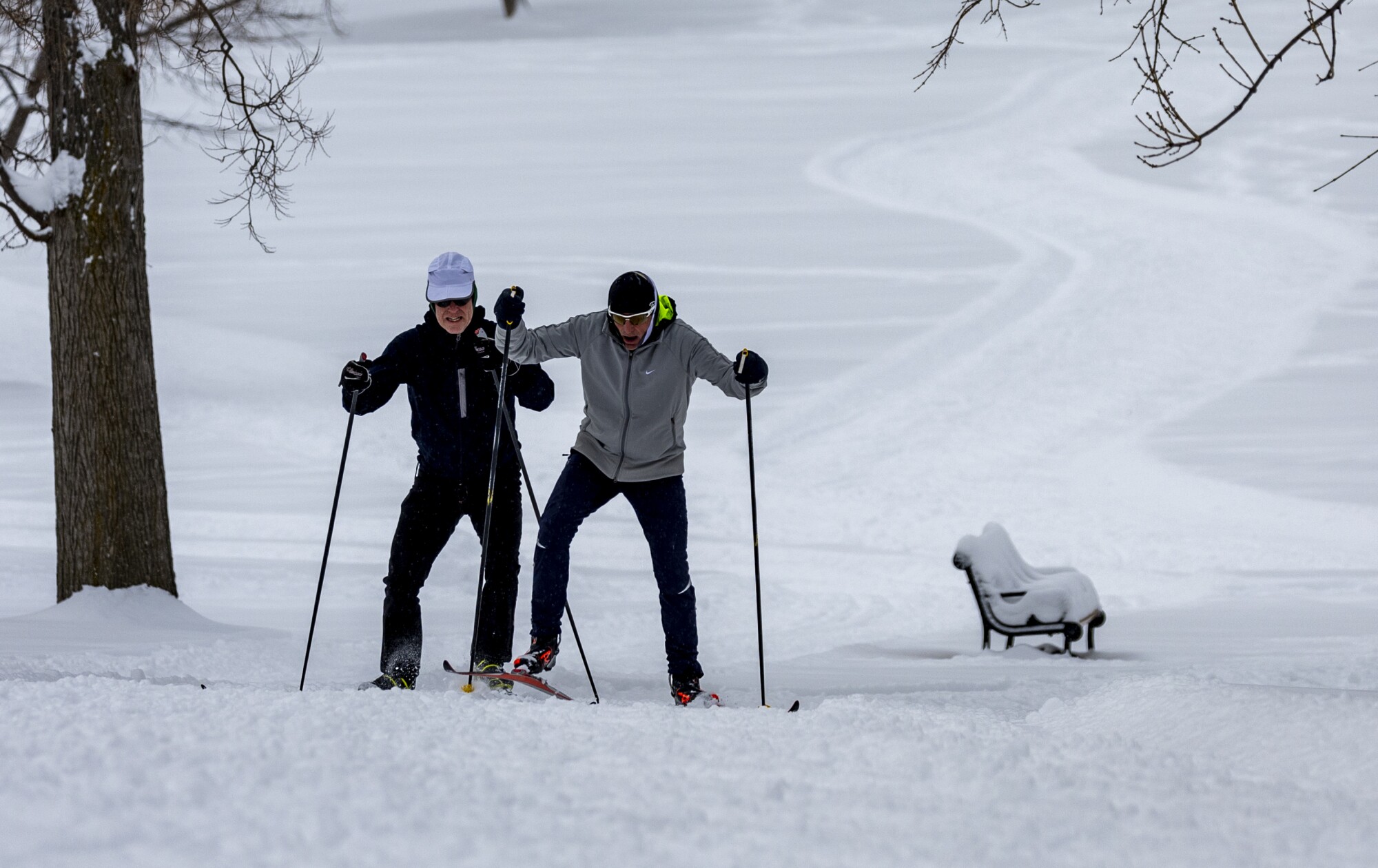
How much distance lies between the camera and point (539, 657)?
520 cm

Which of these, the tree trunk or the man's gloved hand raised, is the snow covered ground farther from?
the man's gloved hand raised

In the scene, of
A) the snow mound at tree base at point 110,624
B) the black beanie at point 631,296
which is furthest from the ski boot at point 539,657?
the snow mound at tree base at point 110,624

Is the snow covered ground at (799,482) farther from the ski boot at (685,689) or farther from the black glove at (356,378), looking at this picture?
the black glove at (356,378)

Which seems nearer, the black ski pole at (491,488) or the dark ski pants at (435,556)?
the black ski pole at (491,488)

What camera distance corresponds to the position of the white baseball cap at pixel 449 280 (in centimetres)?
503

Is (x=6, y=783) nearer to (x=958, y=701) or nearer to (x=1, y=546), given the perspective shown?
(x=958, y=701)

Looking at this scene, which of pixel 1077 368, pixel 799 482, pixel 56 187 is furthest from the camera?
pixel 1077 368

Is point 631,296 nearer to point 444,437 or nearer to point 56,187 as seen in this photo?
point 444,437

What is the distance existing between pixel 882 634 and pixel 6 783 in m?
6.75

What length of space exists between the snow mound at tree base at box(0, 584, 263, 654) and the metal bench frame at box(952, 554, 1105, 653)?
438cm

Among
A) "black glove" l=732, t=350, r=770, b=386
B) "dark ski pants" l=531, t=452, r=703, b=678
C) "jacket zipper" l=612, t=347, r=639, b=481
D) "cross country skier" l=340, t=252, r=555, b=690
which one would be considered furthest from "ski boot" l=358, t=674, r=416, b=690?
"black glove" l=732, t=350, r=770, b=386

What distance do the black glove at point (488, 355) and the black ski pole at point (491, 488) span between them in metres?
0.06

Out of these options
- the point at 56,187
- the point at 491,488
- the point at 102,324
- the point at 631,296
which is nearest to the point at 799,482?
the point at 102,324

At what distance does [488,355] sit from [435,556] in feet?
2.70
